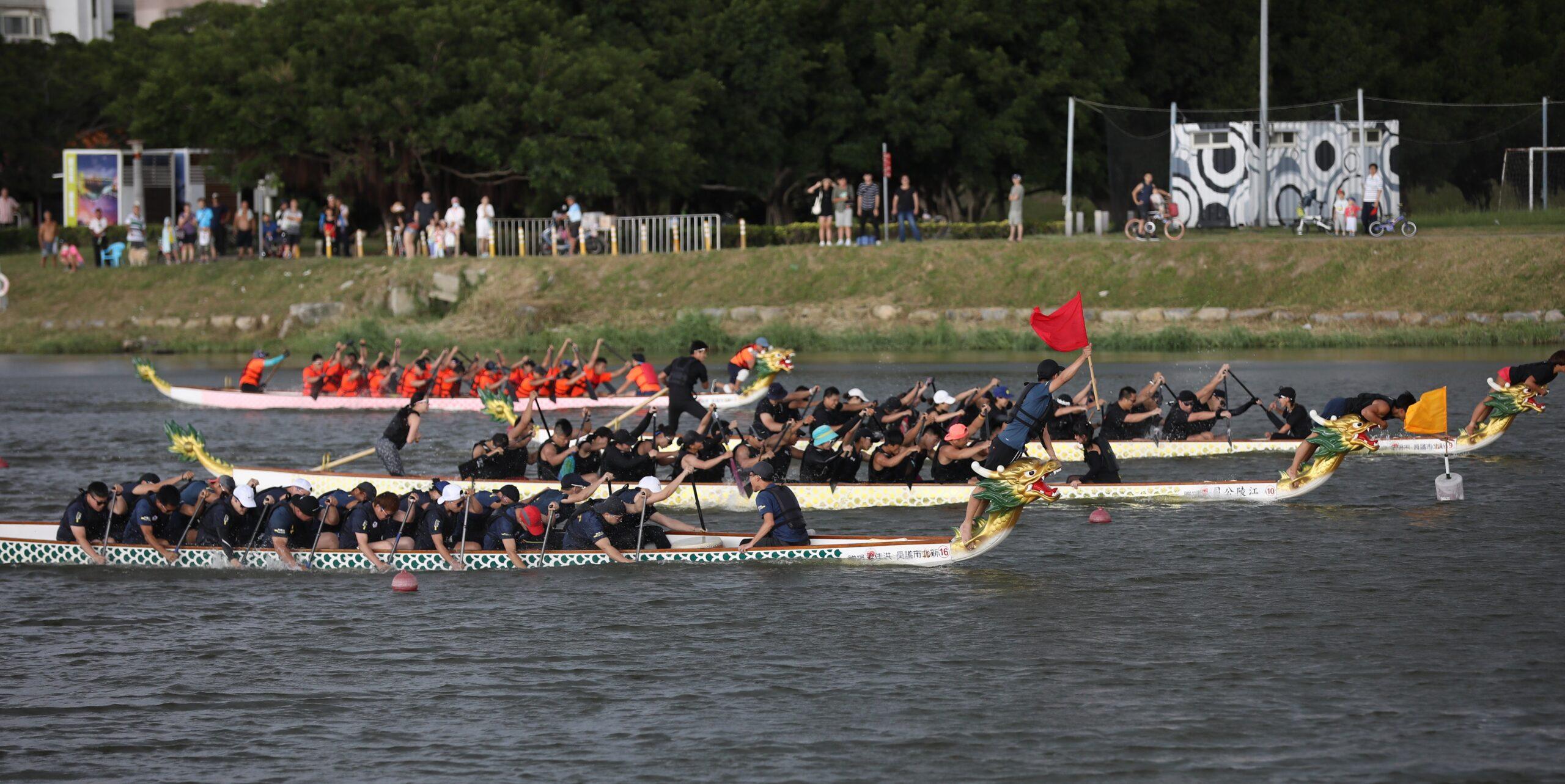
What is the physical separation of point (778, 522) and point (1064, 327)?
5.25 m

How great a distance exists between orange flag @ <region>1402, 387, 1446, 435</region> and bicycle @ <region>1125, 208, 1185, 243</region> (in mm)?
20367

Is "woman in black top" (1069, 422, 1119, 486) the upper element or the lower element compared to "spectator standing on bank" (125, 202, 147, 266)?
lower

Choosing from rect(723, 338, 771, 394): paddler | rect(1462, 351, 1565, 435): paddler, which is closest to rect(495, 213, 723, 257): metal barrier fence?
rect(723, 338, 771, 394): paddler

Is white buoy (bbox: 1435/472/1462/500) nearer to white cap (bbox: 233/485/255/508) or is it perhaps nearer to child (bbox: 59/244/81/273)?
white cap (bbox: 233/485/255/508)

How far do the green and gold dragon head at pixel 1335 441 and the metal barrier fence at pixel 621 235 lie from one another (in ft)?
88.0

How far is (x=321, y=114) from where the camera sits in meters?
43.4

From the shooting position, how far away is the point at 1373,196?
123 feet

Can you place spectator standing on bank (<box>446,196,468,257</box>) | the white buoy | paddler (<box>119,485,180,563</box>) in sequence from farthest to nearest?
spectator standing on bank (<box>446,196,468,257</box>), the white buoy, paddler (<box>119,485,180,563</box>)

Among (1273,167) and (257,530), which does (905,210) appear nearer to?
(1273,167)

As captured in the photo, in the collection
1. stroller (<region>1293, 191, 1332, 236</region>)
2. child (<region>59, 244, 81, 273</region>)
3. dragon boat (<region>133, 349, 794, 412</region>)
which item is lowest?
dragon boat (<region>133, 349, 794, 412</region>)

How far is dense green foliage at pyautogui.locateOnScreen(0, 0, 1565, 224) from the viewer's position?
1746 inches

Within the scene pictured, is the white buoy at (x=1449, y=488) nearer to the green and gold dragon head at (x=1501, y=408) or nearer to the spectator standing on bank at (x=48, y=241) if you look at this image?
the green and gold dragon head at (x=1501, y=408)

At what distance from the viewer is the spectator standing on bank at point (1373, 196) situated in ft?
122

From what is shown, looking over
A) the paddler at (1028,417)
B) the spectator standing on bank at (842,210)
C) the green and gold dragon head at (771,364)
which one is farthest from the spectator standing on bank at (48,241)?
the paddler at (1028,417)
